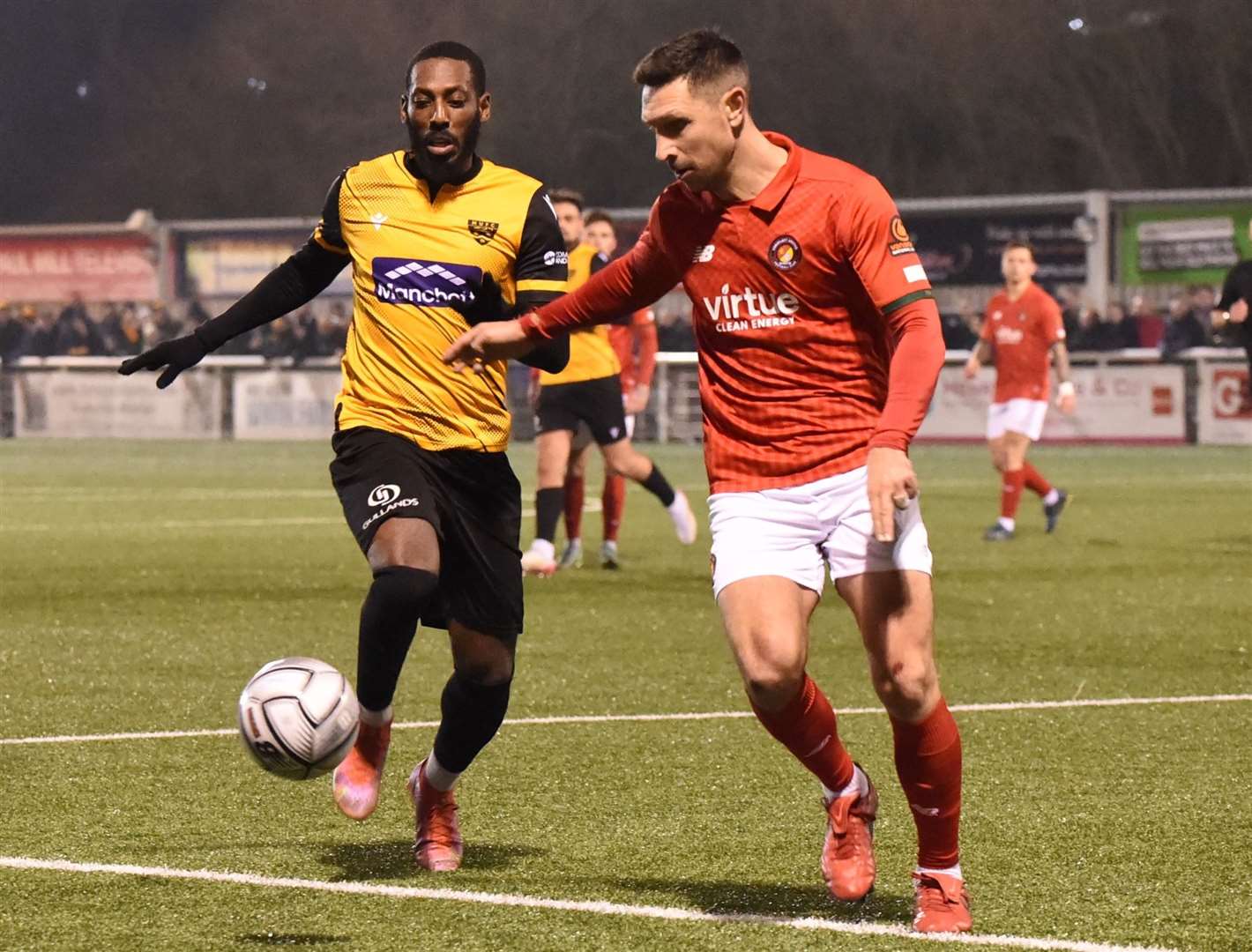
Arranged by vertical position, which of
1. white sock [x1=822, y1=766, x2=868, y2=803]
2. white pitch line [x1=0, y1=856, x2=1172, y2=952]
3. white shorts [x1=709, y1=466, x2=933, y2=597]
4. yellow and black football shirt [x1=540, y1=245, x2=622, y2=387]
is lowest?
white pitch line [x1=0, y1=856, x2=1172, y2=952]

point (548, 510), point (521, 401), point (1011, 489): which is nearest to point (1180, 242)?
point (521, 401)

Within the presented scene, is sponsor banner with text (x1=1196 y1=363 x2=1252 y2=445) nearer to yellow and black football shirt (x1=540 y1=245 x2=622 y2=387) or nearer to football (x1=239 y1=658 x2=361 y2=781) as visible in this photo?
yellow and black football shirt (x1=540 y1=245 x2=622 y2=387)

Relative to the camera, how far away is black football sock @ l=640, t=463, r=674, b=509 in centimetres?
1508

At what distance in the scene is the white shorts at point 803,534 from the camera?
529cm

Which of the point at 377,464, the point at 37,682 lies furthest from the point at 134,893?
Result: the point at 37,682

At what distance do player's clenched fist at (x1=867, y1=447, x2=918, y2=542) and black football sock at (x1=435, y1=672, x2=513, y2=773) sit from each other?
1.52 m

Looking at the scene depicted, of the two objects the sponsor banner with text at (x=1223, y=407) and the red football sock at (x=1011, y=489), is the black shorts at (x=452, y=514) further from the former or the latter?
the sponsor banner with text at (x=1223, y=407)

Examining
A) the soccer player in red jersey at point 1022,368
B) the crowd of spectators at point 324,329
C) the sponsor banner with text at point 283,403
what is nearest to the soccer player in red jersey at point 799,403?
the soccer player in red jersey at point 1022,368

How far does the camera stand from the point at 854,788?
561 cm

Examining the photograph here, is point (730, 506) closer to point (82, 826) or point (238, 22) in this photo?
point (82, 826)

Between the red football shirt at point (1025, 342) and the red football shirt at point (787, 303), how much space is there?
41.9 feet

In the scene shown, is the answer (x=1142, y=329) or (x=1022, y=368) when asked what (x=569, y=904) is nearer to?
(x=1022, y=368)

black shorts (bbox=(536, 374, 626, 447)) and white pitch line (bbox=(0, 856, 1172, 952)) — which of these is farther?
black shorts (bbox=(536, 374, 626, 447))

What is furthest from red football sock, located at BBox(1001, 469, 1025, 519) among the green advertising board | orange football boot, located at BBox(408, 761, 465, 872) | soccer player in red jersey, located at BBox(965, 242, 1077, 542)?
the green advertising board
